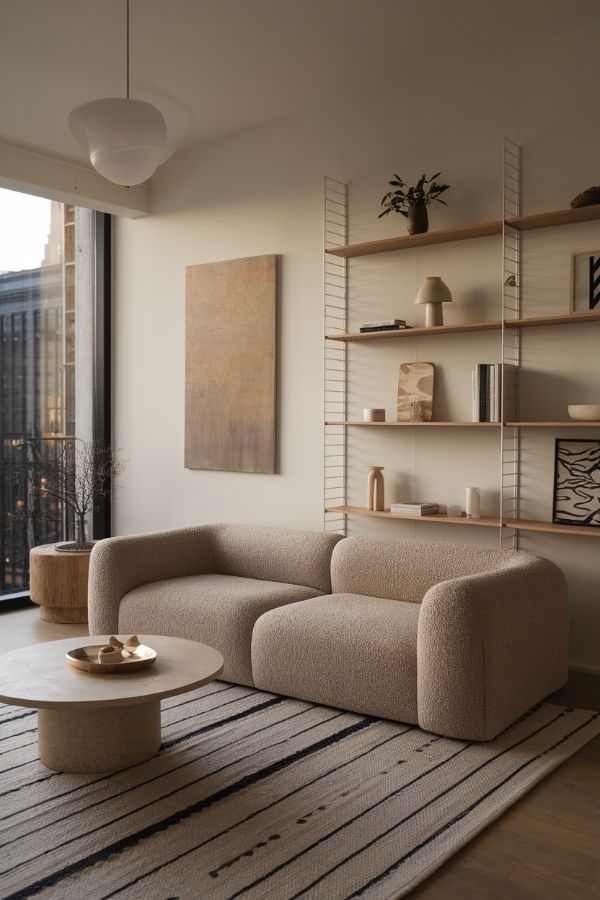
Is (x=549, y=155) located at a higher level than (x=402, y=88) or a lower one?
lower

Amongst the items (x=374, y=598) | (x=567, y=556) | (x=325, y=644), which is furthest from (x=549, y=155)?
(x=325, y=644)

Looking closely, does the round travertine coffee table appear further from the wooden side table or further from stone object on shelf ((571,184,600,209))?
stone object on shelf ((571,184,600,209))

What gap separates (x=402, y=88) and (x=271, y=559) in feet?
8.23

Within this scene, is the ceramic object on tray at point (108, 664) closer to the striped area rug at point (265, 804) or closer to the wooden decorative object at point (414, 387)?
the striped area rug at point (265, 804)

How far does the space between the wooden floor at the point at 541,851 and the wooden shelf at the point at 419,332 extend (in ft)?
6.28

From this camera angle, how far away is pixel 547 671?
3348 millimetres

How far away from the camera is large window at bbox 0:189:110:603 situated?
5230 millimetres

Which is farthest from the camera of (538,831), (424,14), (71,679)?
(424,14)

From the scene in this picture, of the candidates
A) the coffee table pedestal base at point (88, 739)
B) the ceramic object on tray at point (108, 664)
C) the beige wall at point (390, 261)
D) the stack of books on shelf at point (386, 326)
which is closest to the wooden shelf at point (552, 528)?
the beige wall at point (390, 261)

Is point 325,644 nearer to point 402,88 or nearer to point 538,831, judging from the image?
point 538,831

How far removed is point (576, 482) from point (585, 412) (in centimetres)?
38

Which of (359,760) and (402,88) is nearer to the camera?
(359,760)

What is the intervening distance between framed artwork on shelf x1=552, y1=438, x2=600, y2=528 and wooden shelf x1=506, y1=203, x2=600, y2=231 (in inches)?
38.4

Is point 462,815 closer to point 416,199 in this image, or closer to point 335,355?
point 335,355
